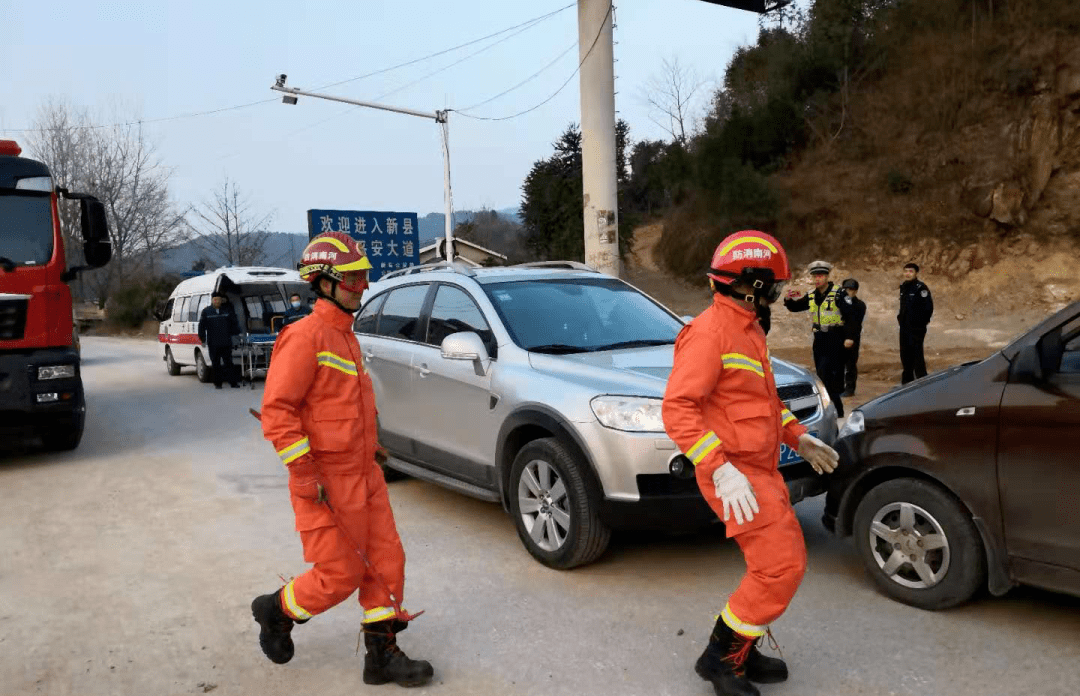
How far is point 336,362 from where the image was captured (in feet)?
11.7

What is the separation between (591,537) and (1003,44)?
27.7 meters

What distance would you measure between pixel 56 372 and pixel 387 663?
6631 mm

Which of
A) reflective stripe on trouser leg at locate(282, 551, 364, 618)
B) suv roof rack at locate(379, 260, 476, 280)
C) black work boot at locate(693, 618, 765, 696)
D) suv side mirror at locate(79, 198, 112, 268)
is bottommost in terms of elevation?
black work boot at locate(693, 618, 765, 696)

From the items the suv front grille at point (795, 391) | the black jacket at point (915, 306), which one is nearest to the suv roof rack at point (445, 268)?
the suv front grille at point (795, 391)

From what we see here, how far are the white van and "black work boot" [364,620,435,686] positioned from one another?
13.6 m

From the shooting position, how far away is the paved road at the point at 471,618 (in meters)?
3.74

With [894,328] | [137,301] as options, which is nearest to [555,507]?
[894,328]

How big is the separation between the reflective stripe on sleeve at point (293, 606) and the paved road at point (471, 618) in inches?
A: 14.9

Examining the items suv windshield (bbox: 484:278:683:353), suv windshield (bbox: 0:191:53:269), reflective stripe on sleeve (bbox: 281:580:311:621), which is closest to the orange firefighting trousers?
reflective stripe on sleeve (bbox: 281:580:311:621)

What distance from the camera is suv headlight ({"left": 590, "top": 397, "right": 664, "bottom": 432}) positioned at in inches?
180

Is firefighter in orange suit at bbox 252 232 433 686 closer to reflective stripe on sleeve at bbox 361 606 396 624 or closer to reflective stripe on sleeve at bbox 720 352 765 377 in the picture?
reflective stripe on sleeve at bbox 361 606 396 624

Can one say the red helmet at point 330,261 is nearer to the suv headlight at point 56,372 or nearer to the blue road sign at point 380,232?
the suv headlight at point 56,372

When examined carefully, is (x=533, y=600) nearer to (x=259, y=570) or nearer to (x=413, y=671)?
(x=413, y=671)

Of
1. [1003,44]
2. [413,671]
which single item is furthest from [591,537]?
[1003,44]
